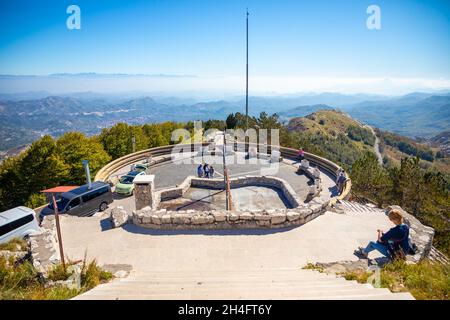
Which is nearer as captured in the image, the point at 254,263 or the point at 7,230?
the point at 254,263

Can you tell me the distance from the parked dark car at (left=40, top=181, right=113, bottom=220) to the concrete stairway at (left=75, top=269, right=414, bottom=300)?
920 centimetres

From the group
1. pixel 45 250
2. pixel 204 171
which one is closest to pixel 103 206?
pixel 204 171

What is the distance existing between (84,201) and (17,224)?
3.38m

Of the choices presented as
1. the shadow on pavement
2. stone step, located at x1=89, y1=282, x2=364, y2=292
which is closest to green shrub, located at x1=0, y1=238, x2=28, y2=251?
the shadow on pavement

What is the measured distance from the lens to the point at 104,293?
16.7ft

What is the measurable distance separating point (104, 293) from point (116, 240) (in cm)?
464

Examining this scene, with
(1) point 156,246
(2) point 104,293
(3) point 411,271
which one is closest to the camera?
(2) point 104,293

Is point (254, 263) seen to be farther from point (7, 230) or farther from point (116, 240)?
point (7, 230)

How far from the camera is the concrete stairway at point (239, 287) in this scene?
469 cm

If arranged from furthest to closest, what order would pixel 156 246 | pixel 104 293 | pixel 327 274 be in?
pixel 156 246
pixel 327 274
pixel 104 293

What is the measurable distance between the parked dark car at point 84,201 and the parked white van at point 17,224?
1493 millimetres

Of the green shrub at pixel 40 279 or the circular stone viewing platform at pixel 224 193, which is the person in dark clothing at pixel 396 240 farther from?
the green shrub at pixel 40 279

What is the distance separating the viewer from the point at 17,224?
12.0 m

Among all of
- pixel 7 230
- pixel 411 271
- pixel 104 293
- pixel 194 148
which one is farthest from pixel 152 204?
pixel 194 148
